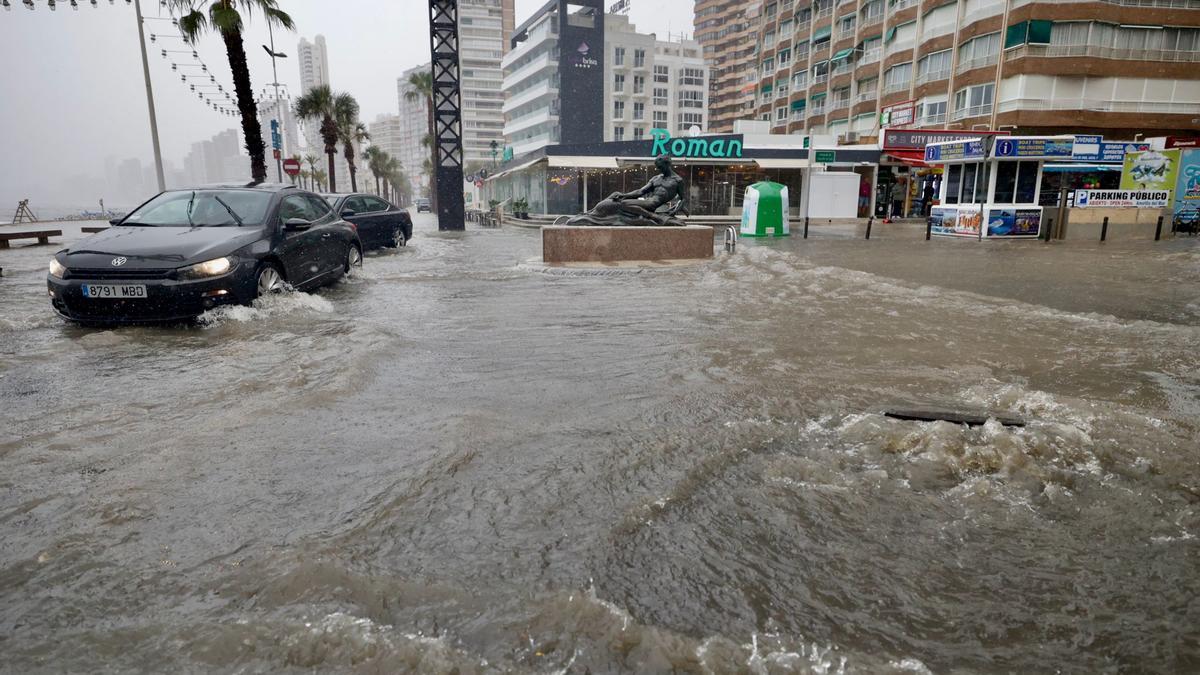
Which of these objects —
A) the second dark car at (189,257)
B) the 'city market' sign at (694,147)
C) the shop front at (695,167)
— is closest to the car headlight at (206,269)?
the second dark car at (189,257)

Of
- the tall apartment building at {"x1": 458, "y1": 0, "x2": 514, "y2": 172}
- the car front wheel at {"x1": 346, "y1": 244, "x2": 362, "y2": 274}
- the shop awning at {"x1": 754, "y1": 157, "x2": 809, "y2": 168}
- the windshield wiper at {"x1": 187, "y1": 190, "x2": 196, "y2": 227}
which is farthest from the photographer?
the tall apartment building at {"x1": 458, "y1": 0, "x2": 514, "y2": 172}

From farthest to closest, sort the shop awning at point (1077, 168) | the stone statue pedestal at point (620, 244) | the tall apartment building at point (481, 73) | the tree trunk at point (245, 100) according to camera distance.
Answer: the tall apartment building at point (481, 73)
the shop awning at point (1077, 168)
the tree trunk at point (245, 100)
the stone statue pedestal at point (620, 244)

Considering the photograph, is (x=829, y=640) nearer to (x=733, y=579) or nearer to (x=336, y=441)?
(x=733, y=579)

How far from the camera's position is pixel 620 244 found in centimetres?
1410

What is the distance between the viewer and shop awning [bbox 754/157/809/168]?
37000 mm

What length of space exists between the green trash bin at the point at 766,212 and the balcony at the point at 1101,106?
24192 millimetres

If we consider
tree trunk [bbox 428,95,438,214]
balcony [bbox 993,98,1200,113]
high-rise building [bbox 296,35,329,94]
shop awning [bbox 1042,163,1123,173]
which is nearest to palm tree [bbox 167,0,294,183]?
tree trunk [bbox 428,95,438,214]

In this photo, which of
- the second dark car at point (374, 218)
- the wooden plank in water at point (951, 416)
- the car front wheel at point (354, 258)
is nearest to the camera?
the wooden plank in water at point (951, 416)

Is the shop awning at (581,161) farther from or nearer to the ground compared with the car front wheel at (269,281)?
farther from the ground

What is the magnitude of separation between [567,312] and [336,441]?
4.62 metres

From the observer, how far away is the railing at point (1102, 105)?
37781mm

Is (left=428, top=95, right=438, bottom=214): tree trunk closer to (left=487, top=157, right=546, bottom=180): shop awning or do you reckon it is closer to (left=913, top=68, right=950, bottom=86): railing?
(left=487, top=157, right=546, bottom=180): shop awning

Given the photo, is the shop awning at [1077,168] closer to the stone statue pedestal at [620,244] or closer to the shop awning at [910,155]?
the shop awning at [910,155]

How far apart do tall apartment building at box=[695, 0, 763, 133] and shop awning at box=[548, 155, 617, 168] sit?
2676 inches
